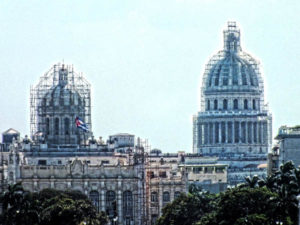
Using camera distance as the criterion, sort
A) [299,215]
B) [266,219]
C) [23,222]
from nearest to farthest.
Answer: [299,215], [266,219], [23,222]

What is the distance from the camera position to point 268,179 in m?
188

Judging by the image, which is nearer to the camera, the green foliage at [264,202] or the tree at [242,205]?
the green foliage at [264,202]

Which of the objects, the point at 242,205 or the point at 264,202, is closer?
the point at 264,202

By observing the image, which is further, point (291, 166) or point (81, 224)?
point (81, 224)

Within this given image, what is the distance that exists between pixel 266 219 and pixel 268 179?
1530 cm

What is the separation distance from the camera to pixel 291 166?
179 m

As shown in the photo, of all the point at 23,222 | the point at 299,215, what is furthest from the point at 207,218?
the point at 299,215

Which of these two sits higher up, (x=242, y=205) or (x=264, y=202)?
(x=264, y=202)

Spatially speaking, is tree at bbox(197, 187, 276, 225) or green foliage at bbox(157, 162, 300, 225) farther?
tree at bbox(197, 187, 276, 225)

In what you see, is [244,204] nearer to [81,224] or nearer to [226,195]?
[226,195]

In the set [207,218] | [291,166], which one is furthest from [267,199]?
[207,218]

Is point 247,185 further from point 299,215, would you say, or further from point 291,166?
point 299,215

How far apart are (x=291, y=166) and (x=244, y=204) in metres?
8.31

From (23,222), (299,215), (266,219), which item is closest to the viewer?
(299,215)
